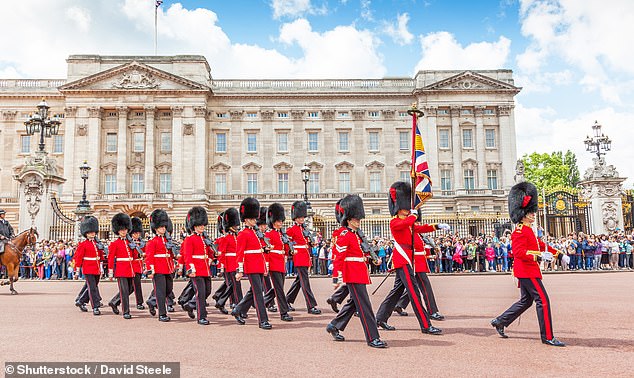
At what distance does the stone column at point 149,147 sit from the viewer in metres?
44.2

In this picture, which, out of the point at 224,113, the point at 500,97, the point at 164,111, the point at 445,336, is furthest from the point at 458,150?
the point at 445,336

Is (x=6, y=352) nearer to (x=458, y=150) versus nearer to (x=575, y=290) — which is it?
(x=575, y=290)

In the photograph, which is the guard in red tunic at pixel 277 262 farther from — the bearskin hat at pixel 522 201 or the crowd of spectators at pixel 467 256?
the crowd of spectators at pixel 467 256

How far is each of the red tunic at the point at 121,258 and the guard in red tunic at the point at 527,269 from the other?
262 inches

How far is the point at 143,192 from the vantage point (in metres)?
44.1

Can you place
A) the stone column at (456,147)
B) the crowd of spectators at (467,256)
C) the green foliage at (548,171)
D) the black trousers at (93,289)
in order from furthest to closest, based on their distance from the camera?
1. the green foliage at (548,171)
2. the stone column at (456,147)
3. the crowd of spectators at (467,256)
4. the black trousers at (93,289)

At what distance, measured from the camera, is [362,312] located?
6.77 meters

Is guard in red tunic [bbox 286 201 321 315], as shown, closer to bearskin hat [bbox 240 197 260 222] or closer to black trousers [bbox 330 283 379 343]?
bearskin hat [bbox 240 197 260 222]

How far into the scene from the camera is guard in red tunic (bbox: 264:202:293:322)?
902 cm

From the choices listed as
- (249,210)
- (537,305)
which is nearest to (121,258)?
(249,210)

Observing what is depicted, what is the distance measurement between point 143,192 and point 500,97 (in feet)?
102

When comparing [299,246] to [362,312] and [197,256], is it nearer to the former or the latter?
[197,256]

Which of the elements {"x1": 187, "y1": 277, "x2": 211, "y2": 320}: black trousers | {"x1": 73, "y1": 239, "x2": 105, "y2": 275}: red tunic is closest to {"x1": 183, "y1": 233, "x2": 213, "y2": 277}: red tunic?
{"x1": 187, "y1": 277, "x2": 211, "y2": 320}: black trousers

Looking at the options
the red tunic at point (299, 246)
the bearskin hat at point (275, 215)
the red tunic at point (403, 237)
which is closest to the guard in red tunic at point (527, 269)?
the red tunic at point (403, 237)
